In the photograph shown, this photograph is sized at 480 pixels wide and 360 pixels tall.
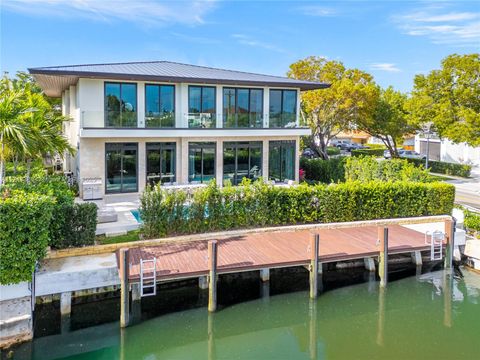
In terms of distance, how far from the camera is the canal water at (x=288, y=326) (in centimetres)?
1045

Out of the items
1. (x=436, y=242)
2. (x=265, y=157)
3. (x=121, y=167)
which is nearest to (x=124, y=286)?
(x=436, y=242)

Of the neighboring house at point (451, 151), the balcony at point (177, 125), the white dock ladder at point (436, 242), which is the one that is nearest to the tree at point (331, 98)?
the balcony at point (177, 125)

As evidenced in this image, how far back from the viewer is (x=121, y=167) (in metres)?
Result: 22.5

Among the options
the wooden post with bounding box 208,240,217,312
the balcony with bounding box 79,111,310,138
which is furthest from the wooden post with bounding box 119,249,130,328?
the balcony with bounding box 79,111,310,138

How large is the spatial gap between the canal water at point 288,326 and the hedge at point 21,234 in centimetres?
182

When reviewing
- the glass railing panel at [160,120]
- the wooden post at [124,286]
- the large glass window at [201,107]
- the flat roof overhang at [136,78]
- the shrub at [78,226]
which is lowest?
the wooden post at [124,286]

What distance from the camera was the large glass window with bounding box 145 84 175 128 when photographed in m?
22.5

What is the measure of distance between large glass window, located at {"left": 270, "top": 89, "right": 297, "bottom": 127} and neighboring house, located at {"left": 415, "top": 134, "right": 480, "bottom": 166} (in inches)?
895

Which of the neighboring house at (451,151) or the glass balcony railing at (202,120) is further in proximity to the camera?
the neighboring house at (451,151)

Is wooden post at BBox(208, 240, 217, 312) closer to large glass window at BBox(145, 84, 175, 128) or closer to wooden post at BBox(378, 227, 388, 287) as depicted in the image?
wooden post at BBox(378, 227, 388, 287)

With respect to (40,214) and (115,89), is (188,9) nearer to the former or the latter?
(115,89)

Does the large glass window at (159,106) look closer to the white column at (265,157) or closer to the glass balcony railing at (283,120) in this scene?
the white column at (265,157)

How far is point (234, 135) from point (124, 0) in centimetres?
935

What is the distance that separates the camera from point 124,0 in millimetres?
17953
